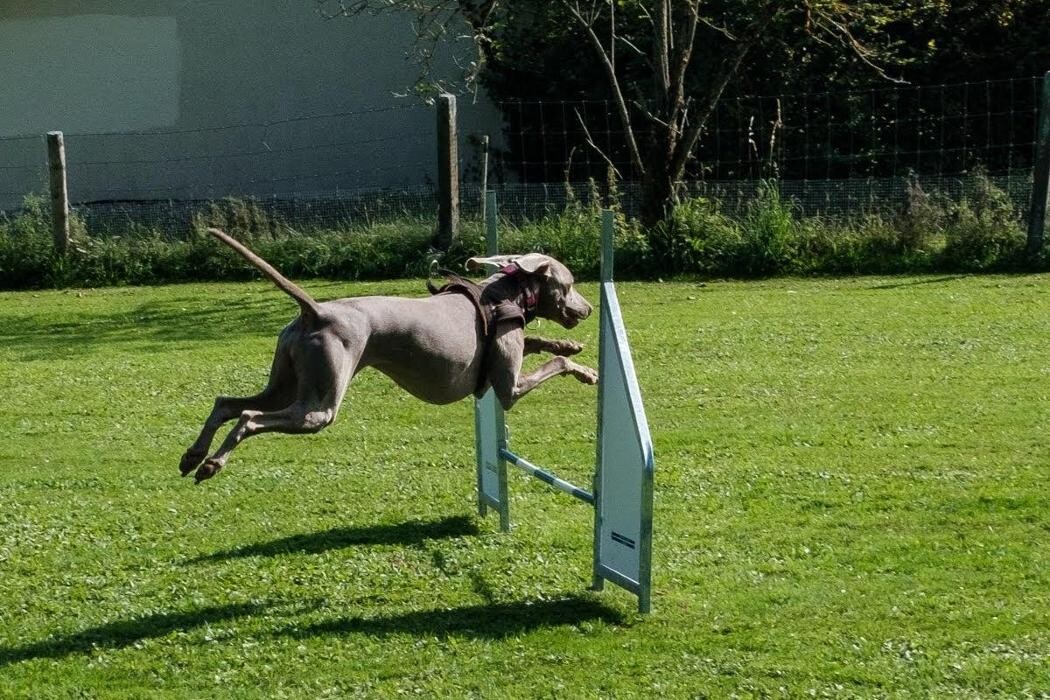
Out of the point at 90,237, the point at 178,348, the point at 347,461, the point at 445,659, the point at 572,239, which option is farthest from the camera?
the point at 90,237

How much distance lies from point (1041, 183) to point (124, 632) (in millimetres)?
12215

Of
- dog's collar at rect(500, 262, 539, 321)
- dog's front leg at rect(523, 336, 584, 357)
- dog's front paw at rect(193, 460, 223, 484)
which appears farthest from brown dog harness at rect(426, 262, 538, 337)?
dog's front paw at rect(193, 460, 223, 484)

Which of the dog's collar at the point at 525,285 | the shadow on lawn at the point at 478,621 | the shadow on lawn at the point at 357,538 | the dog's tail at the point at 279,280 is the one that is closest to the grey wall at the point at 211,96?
A: the shadow on lawn at the point at 357,538

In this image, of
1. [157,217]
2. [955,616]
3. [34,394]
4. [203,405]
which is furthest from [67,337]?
[955,616]

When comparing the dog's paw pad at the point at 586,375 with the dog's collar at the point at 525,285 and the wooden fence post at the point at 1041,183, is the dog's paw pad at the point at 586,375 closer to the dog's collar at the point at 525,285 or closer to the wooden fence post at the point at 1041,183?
the dog's collar at the point at 525,285

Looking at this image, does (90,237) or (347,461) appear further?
(90,237)

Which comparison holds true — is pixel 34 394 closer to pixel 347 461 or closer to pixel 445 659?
pixel 347 461

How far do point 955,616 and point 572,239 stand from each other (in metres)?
10.1

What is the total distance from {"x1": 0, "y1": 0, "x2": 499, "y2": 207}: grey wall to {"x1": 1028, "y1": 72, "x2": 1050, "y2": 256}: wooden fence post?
9.70m

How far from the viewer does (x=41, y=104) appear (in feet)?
74.0

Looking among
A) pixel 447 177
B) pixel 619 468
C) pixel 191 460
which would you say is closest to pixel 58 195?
pixel 447 177

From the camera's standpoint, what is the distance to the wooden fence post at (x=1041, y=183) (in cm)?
1545

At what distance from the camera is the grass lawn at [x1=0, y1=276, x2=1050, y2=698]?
5781 mm

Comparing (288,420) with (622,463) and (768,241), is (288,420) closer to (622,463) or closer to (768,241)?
(622,463)
